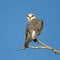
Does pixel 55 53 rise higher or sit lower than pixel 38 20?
lower

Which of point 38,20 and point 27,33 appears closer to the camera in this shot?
point 27,33

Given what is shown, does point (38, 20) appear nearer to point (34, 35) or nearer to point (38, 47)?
point (34, 35)

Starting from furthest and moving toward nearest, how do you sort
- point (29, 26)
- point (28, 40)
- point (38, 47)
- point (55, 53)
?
point (29, 26)
point (28, 40)
point (38, 47)
point (55, 53)

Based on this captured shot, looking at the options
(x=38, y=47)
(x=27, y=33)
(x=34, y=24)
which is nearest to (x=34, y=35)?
(x=27, y=33)

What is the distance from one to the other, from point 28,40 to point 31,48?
4.37 feet

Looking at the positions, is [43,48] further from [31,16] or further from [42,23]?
[31,16]

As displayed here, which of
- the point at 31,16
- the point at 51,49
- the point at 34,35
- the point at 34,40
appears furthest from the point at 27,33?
the point at 51,49

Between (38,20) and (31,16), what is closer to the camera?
(38,20)

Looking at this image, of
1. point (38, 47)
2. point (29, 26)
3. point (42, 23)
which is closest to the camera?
point (38, 47)

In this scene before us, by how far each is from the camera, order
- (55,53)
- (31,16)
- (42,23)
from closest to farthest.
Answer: (55,53), (42,23), (31,16)

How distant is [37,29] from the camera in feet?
26.7

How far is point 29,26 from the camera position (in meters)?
8.23

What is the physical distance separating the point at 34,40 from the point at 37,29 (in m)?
1.06

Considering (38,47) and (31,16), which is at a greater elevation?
(31,16)
